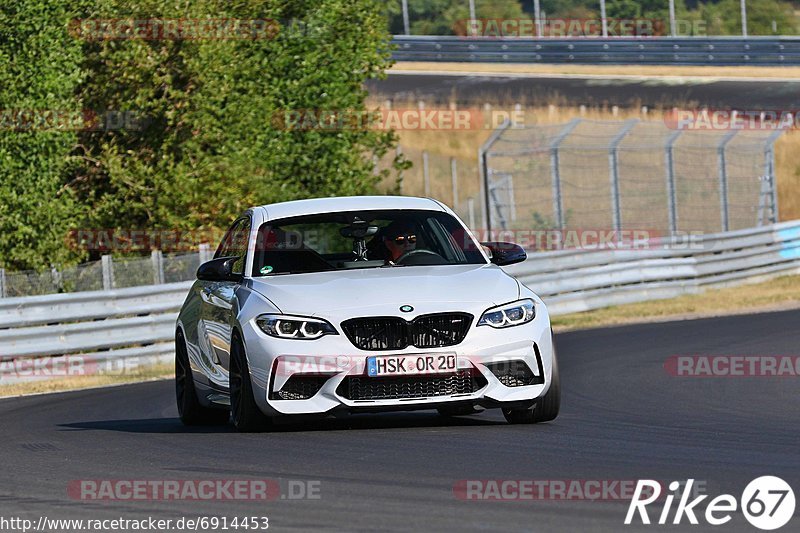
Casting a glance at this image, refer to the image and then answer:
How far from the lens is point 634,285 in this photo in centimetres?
2514

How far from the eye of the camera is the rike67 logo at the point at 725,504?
600cm

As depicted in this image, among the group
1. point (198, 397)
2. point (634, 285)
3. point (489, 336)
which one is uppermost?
point (489, 336)

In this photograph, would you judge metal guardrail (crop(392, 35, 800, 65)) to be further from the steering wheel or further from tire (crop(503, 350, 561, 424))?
tire (crop(503, 350, 561, 424))

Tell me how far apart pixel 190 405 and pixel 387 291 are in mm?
2509

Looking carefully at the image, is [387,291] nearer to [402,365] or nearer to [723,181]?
[402,365]

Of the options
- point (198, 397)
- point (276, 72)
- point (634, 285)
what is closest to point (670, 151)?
point (634, 285)

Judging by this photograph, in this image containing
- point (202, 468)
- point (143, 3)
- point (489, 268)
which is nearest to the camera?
point (202, 468)

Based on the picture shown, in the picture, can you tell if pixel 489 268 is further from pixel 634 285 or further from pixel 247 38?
pixel 247 38

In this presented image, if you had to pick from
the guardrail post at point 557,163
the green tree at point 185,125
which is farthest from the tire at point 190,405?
the guardrail post at point 557,163

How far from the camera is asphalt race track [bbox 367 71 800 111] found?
51125mm

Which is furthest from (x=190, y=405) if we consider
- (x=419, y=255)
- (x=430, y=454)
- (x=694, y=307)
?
(x=694, y=307)

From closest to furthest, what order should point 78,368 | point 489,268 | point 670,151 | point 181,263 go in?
1. point 489,268
2. point 78,368
3. point 181,263
4. point 670,151

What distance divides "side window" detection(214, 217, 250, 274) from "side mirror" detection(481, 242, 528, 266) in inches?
64.3

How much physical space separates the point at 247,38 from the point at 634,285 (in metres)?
7.85
